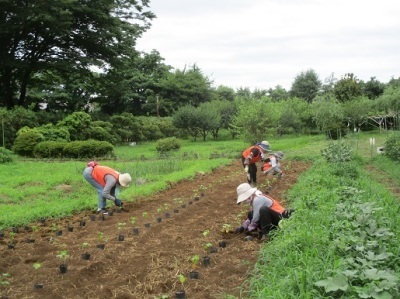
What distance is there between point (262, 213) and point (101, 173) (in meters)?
3.76

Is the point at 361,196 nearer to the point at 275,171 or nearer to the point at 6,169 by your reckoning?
the point at 275,171

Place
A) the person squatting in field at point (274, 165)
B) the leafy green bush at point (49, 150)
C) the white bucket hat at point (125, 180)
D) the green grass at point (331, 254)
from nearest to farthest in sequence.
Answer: the green grass at point (331, 254), the white bucket hat at point (125, 180), the person squatting in field at point (274, 165), the leafy green bush at point (49, 150)

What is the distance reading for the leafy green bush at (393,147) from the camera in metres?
14.3

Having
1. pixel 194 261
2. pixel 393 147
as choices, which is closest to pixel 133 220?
pixel 194 261

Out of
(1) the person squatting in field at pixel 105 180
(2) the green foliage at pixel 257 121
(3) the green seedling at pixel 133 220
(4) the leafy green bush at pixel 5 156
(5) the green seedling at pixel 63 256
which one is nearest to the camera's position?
(5) the green seedling at pixel 63 256

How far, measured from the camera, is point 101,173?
8312 millimetres

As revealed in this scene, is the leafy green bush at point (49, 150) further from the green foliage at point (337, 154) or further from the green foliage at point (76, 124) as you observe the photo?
the green foliage at point (337, 154)

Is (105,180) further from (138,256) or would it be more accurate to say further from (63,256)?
(138,256)

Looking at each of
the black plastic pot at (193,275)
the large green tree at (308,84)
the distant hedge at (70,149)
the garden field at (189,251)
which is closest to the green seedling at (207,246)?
the garden field at (189,251)

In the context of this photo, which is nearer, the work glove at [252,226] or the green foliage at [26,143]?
the work glove at [252,226]

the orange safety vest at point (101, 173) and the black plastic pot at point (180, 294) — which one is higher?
the orange safety vest at point (101, 173)

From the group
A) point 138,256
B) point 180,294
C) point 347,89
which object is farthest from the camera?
point 347,89

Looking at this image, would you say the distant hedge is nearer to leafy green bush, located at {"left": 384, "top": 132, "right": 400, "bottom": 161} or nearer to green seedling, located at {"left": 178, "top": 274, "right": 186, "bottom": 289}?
leafy green bush, located at {"left": 384, "top": 132, "right": 400, "bottom": 161}

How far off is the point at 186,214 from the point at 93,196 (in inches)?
142
